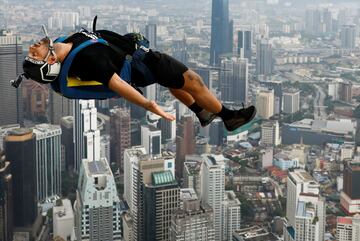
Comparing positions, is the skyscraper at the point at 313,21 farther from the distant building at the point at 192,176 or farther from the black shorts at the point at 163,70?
the black shorts at the point at 163,70

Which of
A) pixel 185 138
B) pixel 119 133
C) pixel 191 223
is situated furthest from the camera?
pixel 119 133

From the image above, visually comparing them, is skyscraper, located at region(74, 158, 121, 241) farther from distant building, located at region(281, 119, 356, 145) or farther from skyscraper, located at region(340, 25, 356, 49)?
skyscraper, located at region(340, 25, 356, 49)

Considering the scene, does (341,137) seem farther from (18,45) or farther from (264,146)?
(18,45)

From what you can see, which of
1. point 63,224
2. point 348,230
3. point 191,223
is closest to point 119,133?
point 63,224

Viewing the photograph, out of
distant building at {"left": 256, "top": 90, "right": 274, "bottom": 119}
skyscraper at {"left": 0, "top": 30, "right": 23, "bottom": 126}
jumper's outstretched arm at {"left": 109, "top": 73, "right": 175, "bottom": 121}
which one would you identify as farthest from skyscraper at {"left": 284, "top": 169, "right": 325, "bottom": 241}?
jumper's outstretched arm at {"left": 109, "top": 73, "right": 175, "bottom": 121}

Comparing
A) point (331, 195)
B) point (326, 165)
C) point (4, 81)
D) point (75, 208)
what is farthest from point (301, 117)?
point (75, 208)

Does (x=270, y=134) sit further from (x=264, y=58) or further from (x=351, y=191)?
(x=264, y=58)
